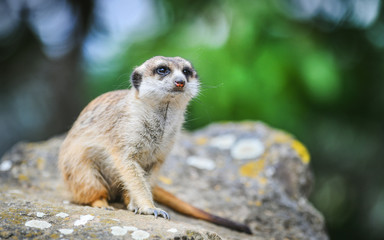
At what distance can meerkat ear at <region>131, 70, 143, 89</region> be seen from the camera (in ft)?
10.5

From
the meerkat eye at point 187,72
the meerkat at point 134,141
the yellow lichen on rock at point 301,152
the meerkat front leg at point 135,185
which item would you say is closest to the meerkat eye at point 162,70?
the meerkat at point 134,141

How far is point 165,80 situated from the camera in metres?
3.02

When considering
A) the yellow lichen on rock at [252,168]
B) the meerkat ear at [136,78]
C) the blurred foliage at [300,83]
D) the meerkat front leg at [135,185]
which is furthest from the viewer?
the blurred foliage at [300,83]

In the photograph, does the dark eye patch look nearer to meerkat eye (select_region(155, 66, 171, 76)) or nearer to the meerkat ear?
meerkat eye (select_region(155, 66, 171, 76))

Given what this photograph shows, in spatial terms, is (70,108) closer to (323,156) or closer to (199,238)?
(323,156)

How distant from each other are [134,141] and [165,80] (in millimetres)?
500

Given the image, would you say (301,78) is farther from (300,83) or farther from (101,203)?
(101,203)

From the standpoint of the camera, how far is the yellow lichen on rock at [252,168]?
13.1 ft

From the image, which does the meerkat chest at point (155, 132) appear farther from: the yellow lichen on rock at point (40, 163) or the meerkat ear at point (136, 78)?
the yellow lichen on rock at point (40, 163)

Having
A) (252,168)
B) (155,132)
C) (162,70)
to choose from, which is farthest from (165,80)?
(252,168)

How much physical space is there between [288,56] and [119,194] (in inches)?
112

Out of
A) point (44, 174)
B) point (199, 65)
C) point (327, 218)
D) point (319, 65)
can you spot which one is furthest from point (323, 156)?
point (44, 174)

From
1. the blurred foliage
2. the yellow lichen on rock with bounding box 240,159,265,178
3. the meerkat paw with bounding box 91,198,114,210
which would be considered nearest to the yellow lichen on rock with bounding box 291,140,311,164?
the yellow lichen on rock with bounding box 240,159,265,178

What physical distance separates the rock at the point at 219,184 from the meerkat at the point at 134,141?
0.14m
